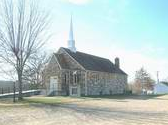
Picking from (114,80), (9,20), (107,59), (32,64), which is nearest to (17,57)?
(9,20)

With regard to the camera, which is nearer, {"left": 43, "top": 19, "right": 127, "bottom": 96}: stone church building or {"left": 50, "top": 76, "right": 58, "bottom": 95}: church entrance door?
{"left": 43, "top": 19, "right": 127, "bottom": 96}: stone church building

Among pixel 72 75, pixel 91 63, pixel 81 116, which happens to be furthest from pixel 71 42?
pixel 81 116

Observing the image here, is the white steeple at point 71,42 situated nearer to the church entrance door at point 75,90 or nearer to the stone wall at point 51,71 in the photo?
the stone wall at point 51,71

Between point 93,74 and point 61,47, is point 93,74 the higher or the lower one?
the lower one

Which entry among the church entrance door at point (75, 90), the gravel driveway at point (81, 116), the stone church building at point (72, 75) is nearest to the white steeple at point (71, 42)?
the stone church building at point (72, 75)

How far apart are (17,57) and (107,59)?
34.5 m

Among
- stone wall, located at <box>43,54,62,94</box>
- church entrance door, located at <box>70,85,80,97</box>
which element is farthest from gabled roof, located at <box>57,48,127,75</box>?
church entrance door, located at <box>70,85,80,97</box>

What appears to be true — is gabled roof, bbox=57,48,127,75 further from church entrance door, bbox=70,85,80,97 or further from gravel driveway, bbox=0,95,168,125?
gravel driveway, bbox=0,95,168,125

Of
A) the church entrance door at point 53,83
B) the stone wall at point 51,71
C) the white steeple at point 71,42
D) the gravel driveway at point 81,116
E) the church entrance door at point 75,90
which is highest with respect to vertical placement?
the white steeple at point 71,42

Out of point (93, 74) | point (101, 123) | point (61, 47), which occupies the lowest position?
point (101, 123)

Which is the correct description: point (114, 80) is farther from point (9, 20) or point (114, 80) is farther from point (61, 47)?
point (9, 20)

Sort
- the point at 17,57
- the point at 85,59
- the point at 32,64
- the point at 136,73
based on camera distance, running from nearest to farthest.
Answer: the point at 17,57
the point at 32,64
the point at 85,59
the point at 136,73

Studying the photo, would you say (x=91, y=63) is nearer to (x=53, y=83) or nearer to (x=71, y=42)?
(x=71, y=42)

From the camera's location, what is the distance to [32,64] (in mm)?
46344
